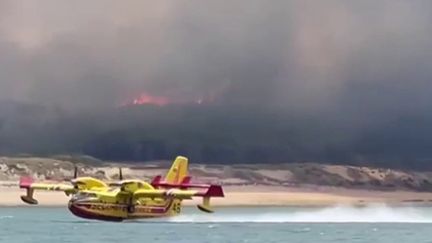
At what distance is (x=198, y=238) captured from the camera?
143 m

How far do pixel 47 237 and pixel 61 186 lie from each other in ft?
159

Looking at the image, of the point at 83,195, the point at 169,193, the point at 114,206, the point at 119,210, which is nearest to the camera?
the point at 169,193

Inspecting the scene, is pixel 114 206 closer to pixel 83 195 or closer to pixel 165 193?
pixel 83 195

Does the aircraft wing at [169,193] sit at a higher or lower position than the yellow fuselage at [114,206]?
higher

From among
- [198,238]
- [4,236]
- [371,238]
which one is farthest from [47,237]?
[371,238]

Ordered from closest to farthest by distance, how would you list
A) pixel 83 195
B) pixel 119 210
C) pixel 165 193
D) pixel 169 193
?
pixel 169 193
pixel 165 193
pixel 83 195
pixel 119 210

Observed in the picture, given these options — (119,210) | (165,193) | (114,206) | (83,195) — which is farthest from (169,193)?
(83,195)

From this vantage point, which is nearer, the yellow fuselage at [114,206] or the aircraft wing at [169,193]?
the aircraft wing at [169,193]

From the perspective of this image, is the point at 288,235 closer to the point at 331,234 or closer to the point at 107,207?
the point at 331,234

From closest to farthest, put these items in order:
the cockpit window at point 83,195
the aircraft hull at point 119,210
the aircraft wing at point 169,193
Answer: the aircraft wing at point 169,193
the aircraft hull at point 119,210
the cockpit window at point 83,195

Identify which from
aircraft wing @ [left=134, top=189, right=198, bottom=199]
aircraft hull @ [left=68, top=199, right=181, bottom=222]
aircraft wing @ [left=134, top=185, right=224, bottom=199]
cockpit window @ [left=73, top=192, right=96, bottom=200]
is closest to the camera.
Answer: aircraft wing @ [left=134, top=185, right=224, bottom=199]

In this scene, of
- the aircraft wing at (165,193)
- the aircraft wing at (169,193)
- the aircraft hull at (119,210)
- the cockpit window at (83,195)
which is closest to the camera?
the aircraft wing at (169,193)

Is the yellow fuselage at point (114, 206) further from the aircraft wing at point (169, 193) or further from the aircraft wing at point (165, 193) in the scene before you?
the aircraft wing at point (169, 193)

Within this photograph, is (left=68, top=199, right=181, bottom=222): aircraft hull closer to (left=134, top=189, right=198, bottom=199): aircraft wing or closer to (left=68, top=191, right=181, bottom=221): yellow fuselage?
(left=68, top=191, right=181, bottom=221): yellow fuselage
